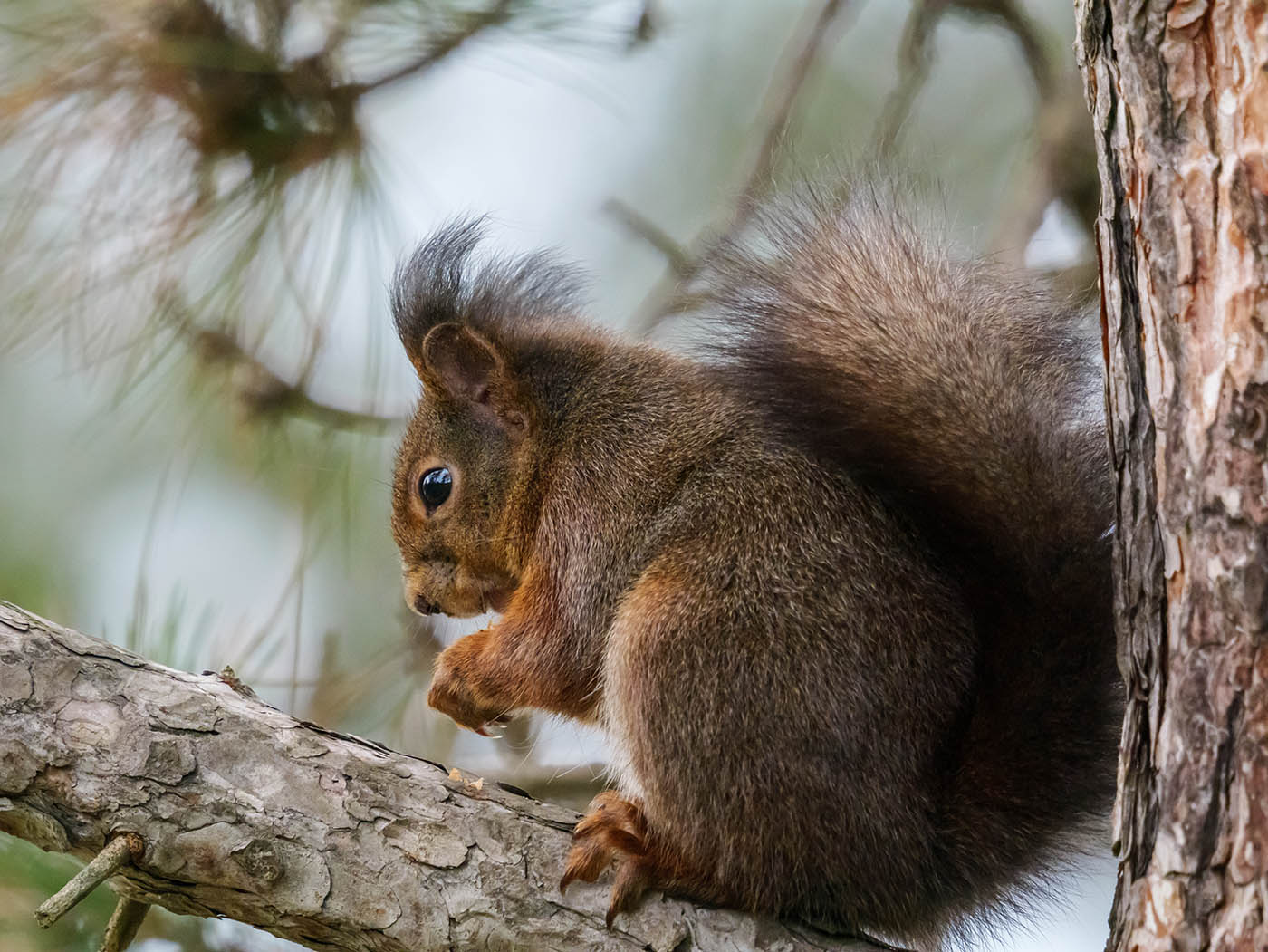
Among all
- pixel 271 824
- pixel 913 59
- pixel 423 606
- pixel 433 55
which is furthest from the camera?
pixel 913 59

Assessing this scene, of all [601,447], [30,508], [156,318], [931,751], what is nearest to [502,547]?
[601,447]

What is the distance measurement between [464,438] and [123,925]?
44.8 inches

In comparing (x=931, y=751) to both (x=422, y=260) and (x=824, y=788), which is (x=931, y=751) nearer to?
(x=824, y=788)

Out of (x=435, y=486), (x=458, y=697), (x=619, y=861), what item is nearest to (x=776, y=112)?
(x=435, y=486)

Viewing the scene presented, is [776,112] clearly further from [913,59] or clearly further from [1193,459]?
[1193,459]

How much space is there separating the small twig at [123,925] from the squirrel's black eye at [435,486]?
1.03 m

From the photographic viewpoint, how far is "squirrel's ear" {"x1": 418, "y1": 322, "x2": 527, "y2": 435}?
2535 millimetres

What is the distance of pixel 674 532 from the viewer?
2105 millimetres

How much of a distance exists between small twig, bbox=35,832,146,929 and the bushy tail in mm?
987

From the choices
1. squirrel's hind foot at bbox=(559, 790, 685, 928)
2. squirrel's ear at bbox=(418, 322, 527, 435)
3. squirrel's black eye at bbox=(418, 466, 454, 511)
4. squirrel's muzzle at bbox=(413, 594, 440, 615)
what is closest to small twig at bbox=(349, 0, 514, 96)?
squirrel's ear at bbox=(418, 322, 527, 435)

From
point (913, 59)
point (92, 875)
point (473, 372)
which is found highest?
point (913, 59)

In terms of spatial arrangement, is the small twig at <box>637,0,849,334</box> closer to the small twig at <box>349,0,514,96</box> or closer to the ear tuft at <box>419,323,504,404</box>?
the ear tuft at <box>419,323,504,404</box>

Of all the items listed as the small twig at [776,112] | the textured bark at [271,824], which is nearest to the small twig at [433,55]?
the small twig at [776,112]

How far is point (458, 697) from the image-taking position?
7.47 ft
